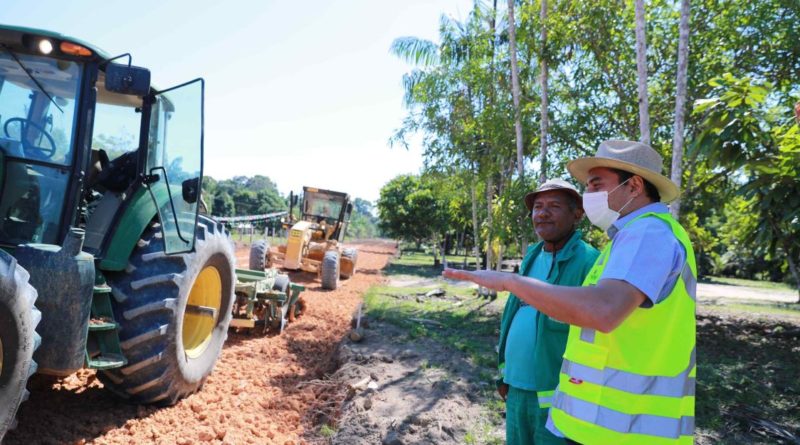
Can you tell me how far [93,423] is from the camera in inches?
137

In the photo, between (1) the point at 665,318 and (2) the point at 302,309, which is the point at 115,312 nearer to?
(1) the point at 665,318

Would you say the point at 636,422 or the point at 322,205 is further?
the point at 322,205

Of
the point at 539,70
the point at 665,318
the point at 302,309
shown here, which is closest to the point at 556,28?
the point at 539,70

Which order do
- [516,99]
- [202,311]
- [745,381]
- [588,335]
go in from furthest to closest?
[516,99] < [745,381] < [202,311] < [588,335]

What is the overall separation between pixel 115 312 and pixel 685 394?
337 centimetres

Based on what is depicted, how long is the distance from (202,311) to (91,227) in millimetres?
1118

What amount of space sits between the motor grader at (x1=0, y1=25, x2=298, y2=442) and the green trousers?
92.5 inches

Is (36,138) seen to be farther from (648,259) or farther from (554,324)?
(648,259)

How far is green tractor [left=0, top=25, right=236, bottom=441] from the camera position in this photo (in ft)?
9.22

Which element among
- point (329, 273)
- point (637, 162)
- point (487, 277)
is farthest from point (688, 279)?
point (329, 273)

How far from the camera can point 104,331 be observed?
3.38 meters

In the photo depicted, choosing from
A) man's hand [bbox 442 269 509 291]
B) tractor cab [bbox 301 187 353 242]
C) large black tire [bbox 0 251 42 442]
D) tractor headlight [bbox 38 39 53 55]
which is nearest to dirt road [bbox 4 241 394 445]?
large black tire [bbox 0 251 42 442]

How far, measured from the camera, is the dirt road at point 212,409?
133 inches

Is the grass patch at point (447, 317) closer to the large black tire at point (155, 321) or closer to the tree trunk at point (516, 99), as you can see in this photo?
the tree trunk at point (516, 99)
